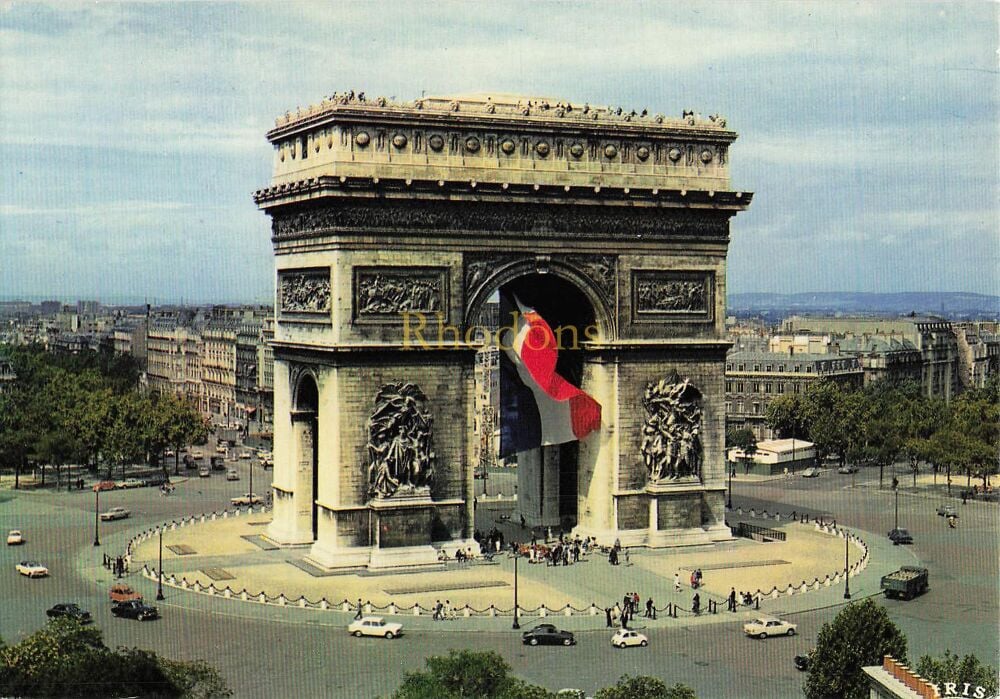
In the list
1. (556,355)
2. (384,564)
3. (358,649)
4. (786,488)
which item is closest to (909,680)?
(358,649)

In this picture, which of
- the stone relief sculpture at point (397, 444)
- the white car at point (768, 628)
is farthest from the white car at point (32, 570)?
the white car at point (768, 628)

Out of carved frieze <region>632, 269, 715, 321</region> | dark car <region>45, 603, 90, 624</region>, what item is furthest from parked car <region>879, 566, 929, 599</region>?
dark car <region>45, 603, 90, 624</region>

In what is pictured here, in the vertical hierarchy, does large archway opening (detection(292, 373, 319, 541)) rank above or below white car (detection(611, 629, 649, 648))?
above

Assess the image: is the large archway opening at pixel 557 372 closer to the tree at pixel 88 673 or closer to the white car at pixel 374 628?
the white car at pixel 374 628

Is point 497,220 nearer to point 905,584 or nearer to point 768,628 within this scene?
point 768,628

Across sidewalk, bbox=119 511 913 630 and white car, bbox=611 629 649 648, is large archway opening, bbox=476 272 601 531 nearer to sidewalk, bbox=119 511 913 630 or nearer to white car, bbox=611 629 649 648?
sidewalk, bbox=119 511 913 630

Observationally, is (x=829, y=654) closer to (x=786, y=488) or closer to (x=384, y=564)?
(x=384, y=564)
